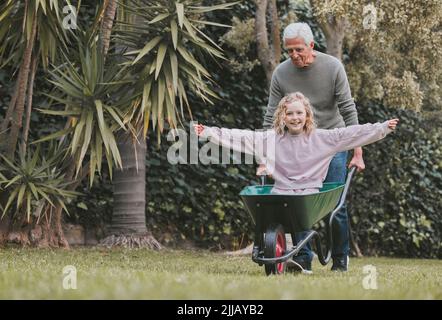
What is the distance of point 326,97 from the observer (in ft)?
16.7

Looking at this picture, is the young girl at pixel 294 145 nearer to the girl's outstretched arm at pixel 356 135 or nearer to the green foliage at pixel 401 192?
the girl's outstretched arm at pixel 356 135

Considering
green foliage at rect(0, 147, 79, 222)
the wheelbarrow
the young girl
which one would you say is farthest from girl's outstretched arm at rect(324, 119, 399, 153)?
green foliage at rect(0, 147, 79, 222)

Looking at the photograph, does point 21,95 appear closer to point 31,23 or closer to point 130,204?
point 31,23

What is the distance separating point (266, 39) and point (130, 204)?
1.94m

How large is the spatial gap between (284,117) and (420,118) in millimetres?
4512

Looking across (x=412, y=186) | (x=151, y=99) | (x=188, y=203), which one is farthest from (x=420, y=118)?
(x=151, y=99)

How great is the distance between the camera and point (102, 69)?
6512 mm

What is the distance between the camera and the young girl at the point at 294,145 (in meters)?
4.70

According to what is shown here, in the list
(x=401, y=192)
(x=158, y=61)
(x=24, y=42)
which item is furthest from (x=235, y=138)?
(x=401, y=192)

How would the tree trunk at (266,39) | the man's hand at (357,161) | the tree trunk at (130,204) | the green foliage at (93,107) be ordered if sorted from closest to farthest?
the man's hand at (357,161), the green foliage at (93,107), the tree trunk at (130,204), the tree trunk at (266,39)

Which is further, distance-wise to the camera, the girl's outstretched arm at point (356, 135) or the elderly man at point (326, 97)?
the elderly man at point (326, 97)

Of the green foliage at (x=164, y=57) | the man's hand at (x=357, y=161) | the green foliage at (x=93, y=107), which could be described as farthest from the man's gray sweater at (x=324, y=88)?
the green foliage at (x=93, y=107)

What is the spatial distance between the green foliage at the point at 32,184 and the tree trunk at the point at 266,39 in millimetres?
2123

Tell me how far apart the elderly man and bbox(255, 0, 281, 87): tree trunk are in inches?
97.7
